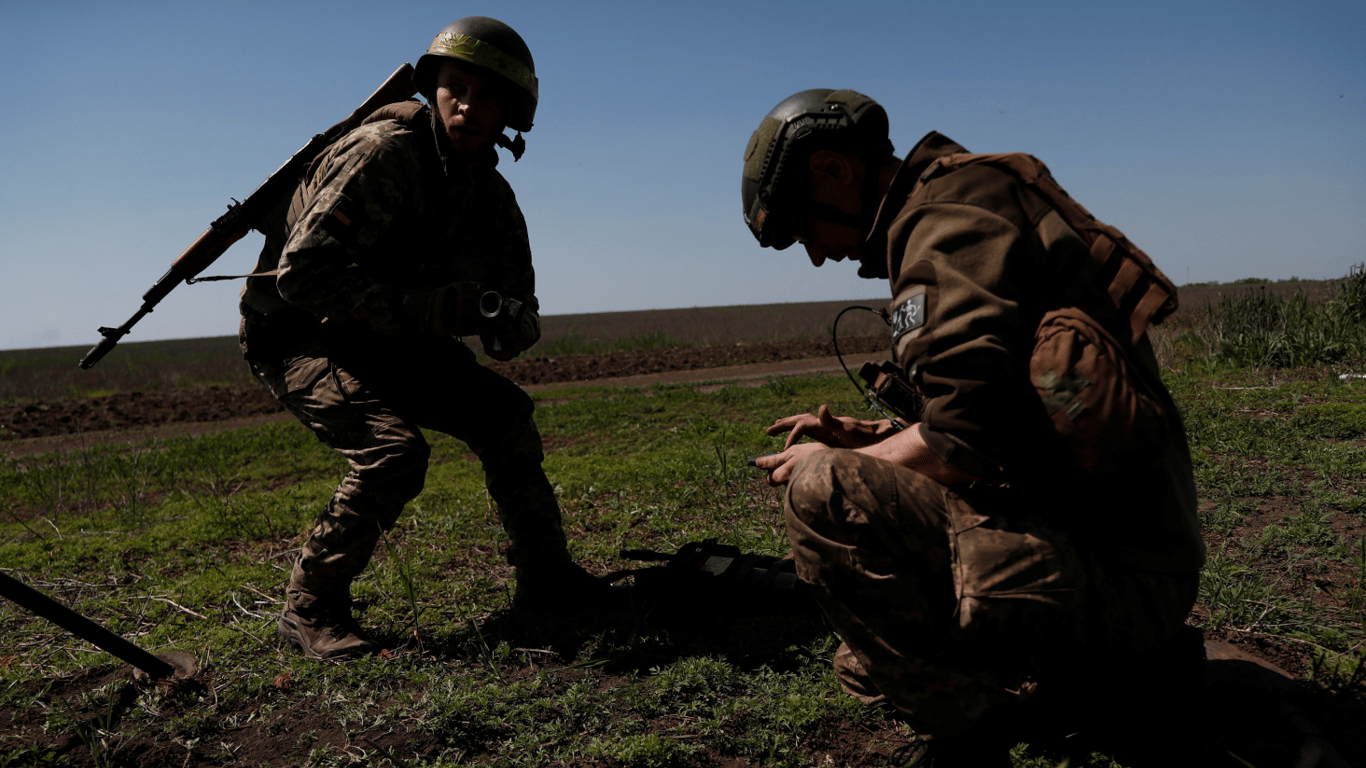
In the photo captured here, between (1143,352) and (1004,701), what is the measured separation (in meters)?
0.99

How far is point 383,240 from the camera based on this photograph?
3260mm

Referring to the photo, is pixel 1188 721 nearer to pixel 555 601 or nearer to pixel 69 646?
pixel 555 601

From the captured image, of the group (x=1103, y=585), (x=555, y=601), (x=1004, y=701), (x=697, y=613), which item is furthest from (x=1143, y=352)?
(x=555, y=601)

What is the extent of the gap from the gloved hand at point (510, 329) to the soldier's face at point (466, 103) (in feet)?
2.37

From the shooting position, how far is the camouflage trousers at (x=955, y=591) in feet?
6.51

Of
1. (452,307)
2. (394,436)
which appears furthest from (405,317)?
(394,436)

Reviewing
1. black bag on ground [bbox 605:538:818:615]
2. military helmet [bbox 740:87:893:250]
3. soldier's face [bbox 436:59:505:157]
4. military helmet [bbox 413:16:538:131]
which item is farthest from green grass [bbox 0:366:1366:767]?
military helmet [bbox 413:16:538:131]

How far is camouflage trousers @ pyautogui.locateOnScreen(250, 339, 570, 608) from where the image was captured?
3137 millimetres

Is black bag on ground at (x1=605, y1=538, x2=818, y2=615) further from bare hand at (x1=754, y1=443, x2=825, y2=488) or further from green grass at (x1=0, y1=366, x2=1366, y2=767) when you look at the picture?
bare hand at (x1=754, y1=443, x2=825, y2=488)

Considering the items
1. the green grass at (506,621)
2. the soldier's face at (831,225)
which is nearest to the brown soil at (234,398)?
the green grass at (506,621)

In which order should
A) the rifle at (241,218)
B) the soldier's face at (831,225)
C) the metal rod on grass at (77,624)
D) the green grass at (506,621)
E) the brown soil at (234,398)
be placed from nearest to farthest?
1. the metal rod on grass at (77,624)
2. the soldier's face at (831,225)
3. the green grass at (506,621)
4. the rifle at (241,218)
5. the brown soil at (234,398)

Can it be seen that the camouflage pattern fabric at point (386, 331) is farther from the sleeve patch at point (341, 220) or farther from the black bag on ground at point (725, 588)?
the black bag on ground at point (725, 588)

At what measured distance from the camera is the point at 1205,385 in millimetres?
8180

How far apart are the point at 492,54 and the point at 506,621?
96.7 inches
